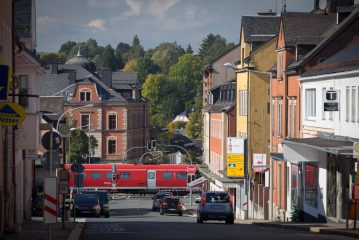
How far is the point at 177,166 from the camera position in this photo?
336 ft

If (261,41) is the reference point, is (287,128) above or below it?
below

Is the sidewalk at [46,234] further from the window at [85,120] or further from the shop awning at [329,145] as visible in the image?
the window at [85,120]

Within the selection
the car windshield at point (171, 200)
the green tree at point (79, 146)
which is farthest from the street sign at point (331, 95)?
the green tree at point (79, 146)

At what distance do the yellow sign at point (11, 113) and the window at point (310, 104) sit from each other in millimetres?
29199

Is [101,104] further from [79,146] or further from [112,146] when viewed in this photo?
[79,146]

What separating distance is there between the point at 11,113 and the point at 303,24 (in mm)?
36626

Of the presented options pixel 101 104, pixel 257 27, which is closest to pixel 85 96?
pixel 101 104

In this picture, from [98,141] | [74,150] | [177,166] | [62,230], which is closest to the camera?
[62,230]

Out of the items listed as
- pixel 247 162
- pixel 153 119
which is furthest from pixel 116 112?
pixel 153 119

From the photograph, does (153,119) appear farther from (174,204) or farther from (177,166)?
(174,204)

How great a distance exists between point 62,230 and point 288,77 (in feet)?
79.4

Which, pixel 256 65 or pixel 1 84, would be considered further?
pixel 256 65

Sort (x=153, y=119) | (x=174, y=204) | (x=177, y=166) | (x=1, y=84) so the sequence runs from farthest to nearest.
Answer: (x=153, y=119), (x=177, y=166), (x=174, y=204), (x=1, y=84)

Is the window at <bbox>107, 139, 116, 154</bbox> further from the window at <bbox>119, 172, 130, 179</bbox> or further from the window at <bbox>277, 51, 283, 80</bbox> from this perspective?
the window at <bbox>277, 51, 283, 80</bbox>
